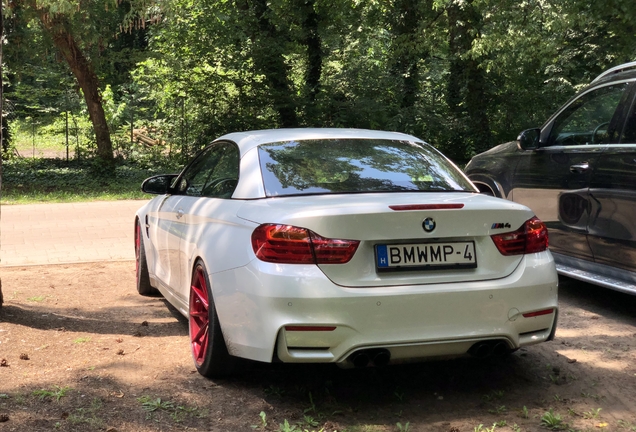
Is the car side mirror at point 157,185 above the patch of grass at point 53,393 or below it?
above

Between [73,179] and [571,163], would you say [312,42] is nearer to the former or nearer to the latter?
[73,179]

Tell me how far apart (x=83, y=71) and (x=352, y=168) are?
56.6ft

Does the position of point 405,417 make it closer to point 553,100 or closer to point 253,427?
point 253,427

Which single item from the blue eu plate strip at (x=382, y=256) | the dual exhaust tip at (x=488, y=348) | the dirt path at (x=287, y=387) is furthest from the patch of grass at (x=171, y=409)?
the dual exhaust tip at (x=488, y=348)

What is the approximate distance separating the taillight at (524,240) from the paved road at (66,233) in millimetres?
6256

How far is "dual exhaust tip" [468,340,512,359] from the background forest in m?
14.9

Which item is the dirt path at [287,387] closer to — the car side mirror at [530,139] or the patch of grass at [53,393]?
the patch of grass at [53,393]

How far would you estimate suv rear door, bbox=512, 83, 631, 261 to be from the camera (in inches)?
255

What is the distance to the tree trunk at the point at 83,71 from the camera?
1895 centimetres

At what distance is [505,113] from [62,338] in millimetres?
22779

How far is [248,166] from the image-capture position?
478 cm

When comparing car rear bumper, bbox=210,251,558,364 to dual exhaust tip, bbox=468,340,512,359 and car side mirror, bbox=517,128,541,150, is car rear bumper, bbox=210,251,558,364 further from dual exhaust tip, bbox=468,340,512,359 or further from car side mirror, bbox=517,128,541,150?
car side mirror, bbox=517,128,541,150

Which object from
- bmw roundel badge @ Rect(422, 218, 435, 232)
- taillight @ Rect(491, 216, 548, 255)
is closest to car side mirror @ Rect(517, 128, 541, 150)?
taillight @ Rect(491, 216, 548, 255)

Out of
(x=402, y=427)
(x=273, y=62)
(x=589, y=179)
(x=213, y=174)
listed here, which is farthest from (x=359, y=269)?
(x=273, y=62)
